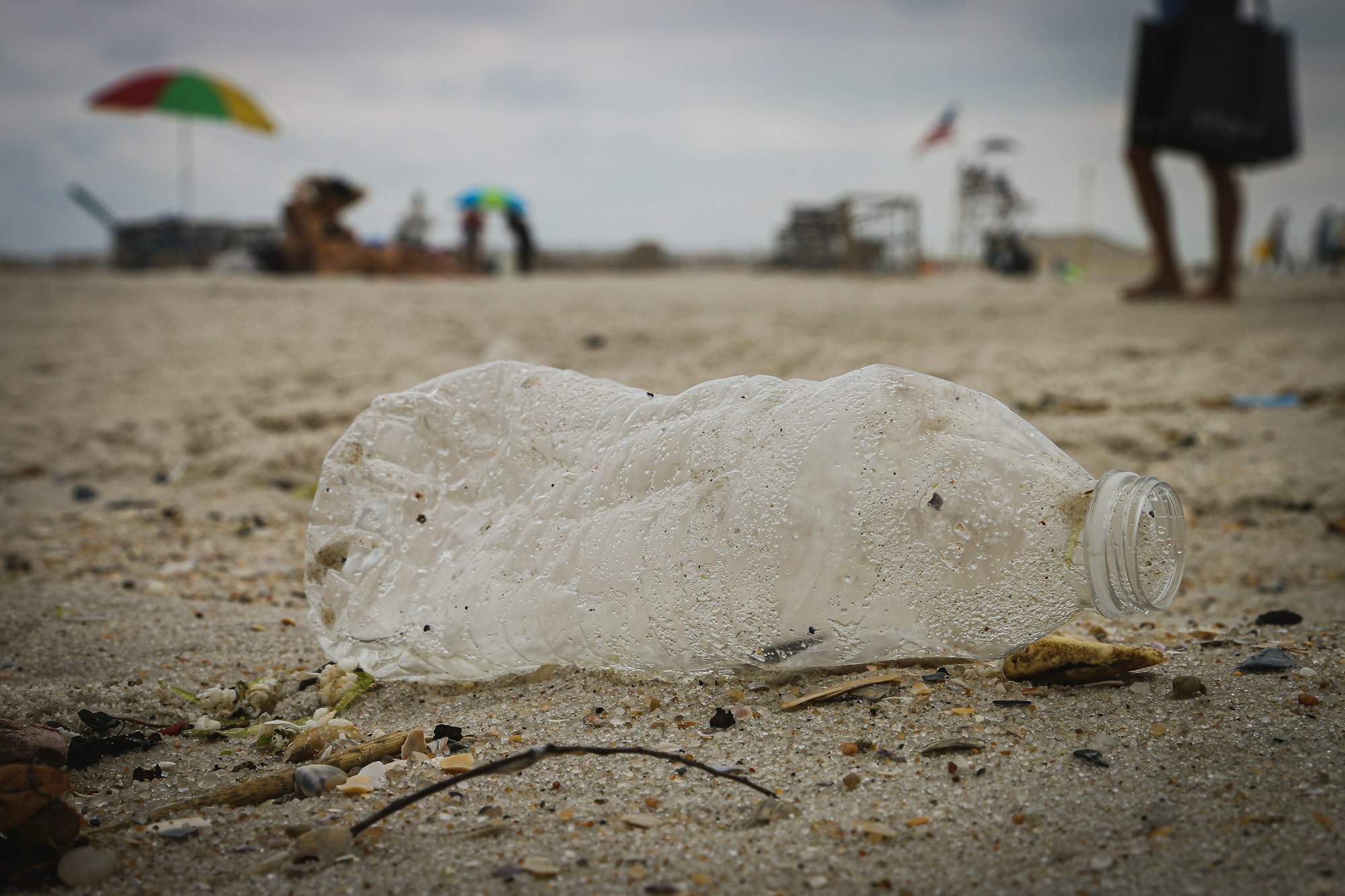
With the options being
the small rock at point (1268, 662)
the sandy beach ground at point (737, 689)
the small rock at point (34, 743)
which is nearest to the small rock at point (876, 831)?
the sandy beach ground at point (737, 689)

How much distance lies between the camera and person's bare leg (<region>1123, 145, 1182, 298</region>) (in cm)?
598

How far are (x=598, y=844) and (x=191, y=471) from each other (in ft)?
11.6

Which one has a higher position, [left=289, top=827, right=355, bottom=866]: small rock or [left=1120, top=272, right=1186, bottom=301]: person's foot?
[left=1120, top=272, right=1186, bottom=301]: person's foot

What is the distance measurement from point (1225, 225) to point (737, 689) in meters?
6.14

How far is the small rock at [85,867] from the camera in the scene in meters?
1.09

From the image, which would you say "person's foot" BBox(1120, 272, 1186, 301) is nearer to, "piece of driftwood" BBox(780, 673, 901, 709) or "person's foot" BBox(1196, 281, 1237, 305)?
"person's foot" BBox(1196, 281, 1237, 305)

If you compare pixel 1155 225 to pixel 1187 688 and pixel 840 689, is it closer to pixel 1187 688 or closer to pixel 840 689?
pixel 1187 688

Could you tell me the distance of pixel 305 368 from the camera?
5.20m

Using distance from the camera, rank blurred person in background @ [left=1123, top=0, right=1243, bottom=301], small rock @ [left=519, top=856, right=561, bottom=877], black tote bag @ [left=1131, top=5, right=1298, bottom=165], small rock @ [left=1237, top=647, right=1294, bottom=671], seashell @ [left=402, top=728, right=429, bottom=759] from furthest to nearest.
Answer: blurred person in background @ [left=1123, top=0, right=1243, bottom=301] < black tote bag @ [left=1131, top=5, right=1298, bottom=165] < small rock @ [left=1237, top=647, right=1294, bottom=671] < seashell @ [left=402, top=728, right=429, bottom=759] < small rock @ [left=519, top=856, right=561, bottom=877]

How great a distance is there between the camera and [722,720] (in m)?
1.46

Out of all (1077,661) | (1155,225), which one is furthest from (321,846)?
(1155,225)

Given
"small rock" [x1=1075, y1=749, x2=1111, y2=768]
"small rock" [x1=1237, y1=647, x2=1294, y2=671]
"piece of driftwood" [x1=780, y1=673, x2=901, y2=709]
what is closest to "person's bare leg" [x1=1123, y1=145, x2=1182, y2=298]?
"small rock" [x1=1237, y1=647, x2=1294, y2=671]

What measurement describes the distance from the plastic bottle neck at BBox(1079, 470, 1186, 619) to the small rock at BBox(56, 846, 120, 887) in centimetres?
136

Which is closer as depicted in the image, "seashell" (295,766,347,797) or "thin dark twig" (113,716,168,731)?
"seashell" (295,766,347,797)
